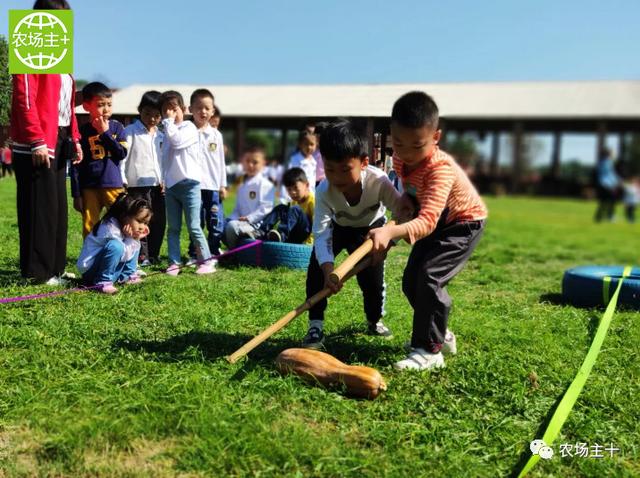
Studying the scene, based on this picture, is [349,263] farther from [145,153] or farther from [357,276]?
[145,153]

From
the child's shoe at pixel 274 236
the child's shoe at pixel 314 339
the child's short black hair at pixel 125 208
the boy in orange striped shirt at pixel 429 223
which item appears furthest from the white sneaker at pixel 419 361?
the child's shoe at pixel 274 236

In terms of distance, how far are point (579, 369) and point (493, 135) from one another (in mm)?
1716

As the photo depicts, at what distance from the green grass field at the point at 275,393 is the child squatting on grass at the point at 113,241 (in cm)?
26

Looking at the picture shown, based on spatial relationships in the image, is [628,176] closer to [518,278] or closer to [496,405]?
[496,405]

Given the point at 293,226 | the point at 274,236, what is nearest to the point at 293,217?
the point at 293,226

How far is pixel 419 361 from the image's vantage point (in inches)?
132

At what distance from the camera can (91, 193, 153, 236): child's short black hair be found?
4910 mm

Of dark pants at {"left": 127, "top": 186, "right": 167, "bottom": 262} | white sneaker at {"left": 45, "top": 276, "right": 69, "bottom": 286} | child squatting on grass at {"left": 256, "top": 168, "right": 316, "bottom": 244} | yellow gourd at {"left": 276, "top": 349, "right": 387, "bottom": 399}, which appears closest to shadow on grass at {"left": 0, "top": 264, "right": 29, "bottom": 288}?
white sneaker at {"left": 45, "top": 276, "right": 69, "bottom": 286}

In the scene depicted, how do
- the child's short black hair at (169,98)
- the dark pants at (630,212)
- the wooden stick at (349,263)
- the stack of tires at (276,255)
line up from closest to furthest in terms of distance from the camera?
the dark pants at (630,212), the wooden stick at (349,263), the child's short black hair at (169,98), the stack of tires at (276,255)

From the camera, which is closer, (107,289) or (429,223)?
(429,223)

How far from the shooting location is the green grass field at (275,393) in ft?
7.89

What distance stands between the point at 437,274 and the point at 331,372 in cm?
80

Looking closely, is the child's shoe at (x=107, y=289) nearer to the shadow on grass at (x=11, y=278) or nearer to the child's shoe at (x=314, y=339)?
the shadow on grass at (x=11, y=278)

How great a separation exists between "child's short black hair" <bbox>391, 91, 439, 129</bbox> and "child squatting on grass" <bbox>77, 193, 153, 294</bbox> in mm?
2555
